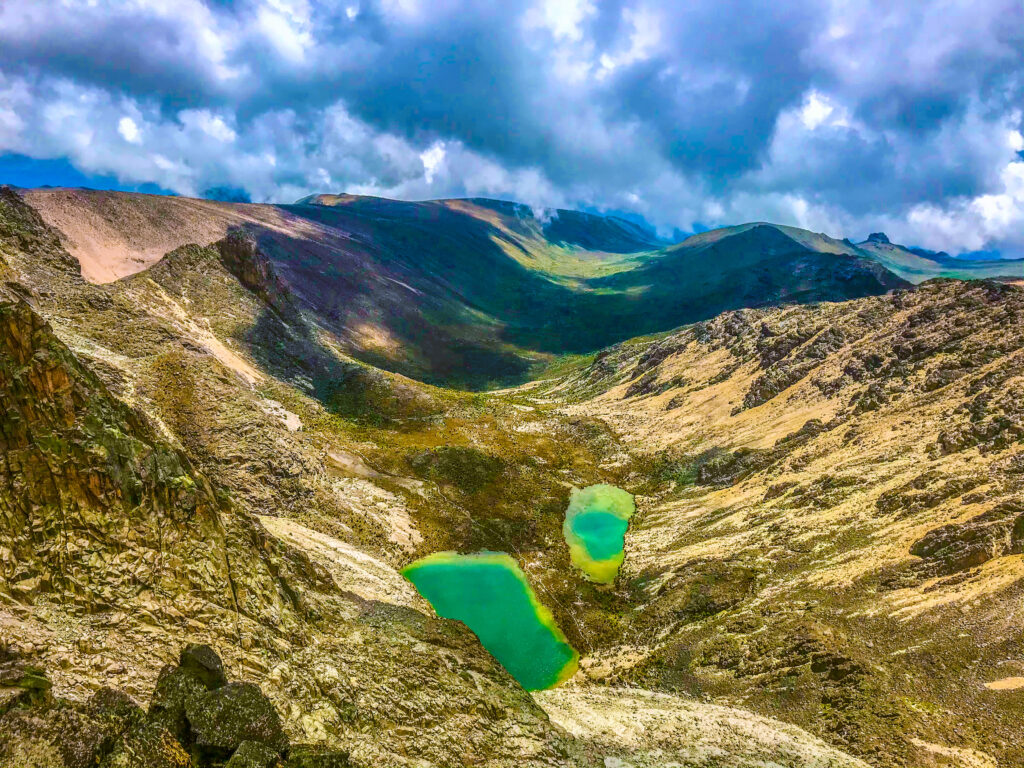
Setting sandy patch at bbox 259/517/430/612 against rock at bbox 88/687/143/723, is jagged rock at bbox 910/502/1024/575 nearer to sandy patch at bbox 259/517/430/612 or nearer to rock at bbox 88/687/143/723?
sandy patch at bbox 259/517/430/612

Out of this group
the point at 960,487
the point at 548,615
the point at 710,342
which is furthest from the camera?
the point at 710,342

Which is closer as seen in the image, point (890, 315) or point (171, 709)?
point (171, 709)

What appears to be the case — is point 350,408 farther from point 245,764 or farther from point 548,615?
point 245,764

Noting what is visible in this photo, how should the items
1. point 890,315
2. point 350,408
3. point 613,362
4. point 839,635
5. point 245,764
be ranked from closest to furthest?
point 245,764, point 839,635, point 350,408, point 890,315, point 613,362

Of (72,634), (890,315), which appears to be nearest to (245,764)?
(72,634)

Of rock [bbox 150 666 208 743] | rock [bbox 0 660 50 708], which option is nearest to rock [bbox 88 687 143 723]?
rock [bbox 150 666 208 743]

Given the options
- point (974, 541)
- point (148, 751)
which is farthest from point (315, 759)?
point (974, 541)

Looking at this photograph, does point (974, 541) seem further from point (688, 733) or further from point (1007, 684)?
point (688, 733)
